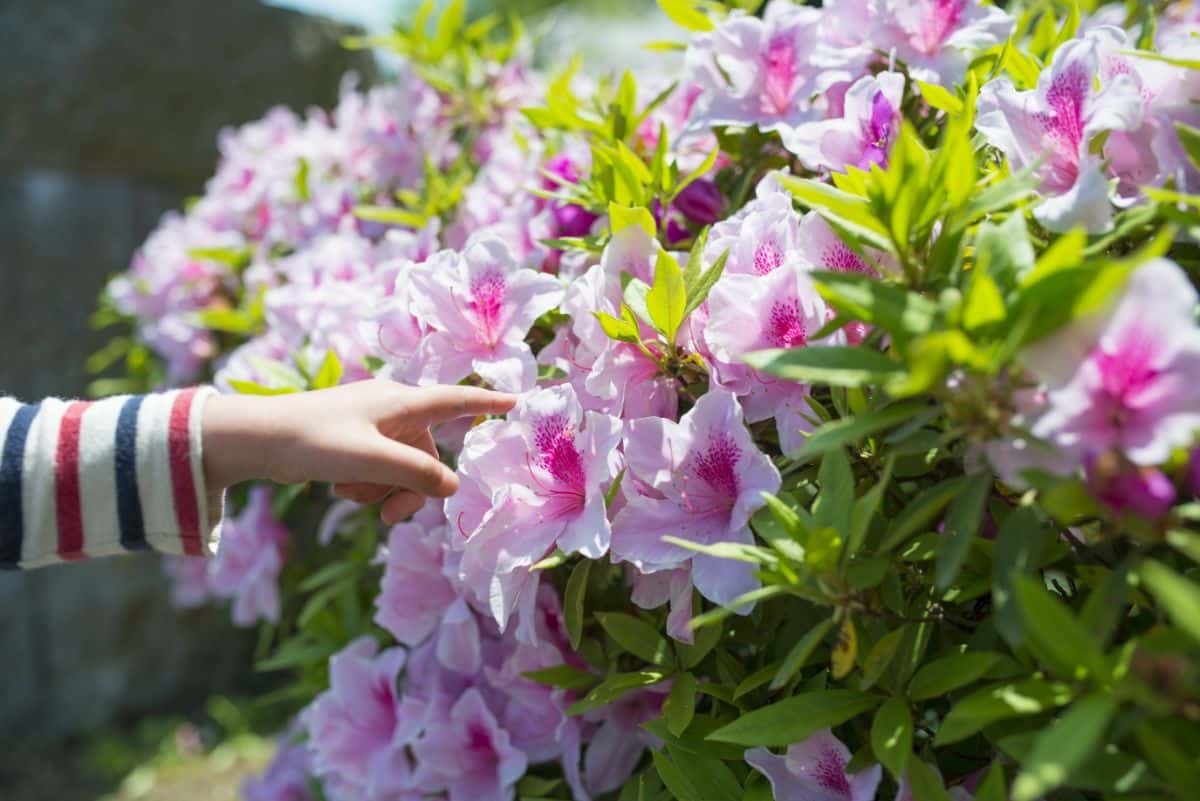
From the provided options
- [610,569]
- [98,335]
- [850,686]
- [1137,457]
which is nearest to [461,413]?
[610,569]

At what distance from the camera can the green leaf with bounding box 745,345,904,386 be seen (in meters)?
0.62

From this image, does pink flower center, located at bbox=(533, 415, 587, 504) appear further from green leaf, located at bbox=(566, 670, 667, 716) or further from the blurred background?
the blurred background

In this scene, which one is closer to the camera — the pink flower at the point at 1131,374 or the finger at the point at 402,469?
the pink flower at the point at 1131,374

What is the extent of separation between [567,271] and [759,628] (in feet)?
1.37

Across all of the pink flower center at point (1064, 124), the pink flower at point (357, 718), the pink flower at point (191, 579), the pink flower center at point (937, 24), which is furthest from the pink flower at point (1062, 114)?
the pink flower at point (191, 579)

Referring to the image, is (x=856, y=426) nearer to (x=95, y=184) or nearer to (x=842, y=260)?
(x=842, y=260)

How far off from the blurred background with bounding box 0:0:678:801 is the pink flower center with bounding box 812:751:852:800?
2870 millimetres

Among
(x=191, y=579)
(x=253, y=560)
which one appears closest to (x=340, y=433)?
(x=253, y=560)

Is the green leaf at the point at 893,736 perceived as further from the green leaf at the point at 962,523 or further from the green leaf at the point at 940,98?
the green leaf at the point at 940,98

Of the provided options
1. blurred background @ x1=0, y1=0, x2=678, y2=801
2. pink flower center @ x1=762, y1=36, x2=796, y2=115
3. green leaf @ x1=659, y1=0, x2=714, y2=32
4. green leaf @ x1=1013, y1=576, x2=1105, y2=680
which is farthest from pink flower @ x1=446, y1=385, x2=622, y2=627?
blurred background @ x1=0, y1=0, x2=678, y2=801

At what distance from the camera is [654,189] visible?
1.05 metres

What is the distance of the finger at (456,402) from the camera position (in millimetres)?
881

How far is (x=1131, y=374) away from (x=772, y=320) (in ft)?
0.93

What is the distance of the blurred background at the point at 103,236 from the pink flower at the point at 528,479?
269 centimetres
